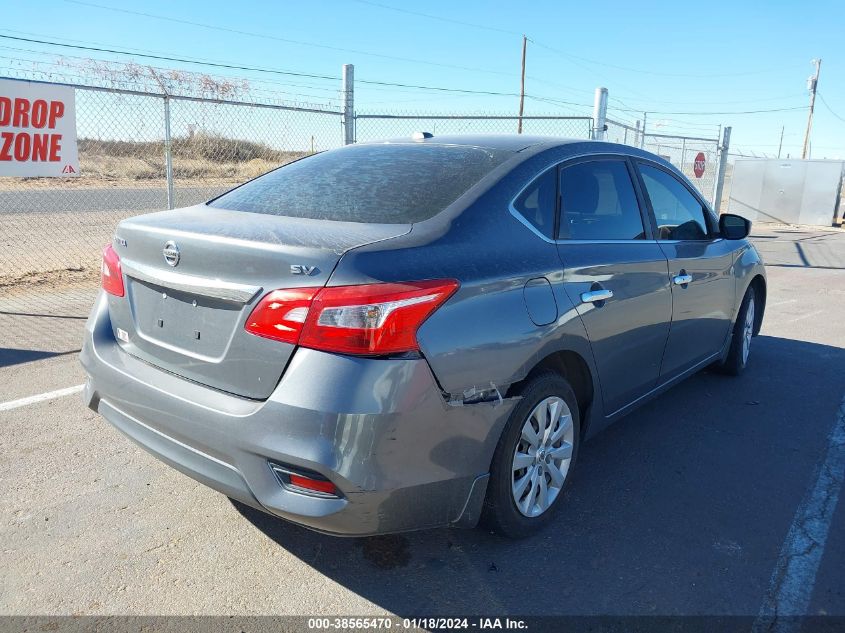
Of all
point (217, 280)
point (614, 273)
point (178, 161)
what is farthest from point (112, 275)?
point (178, 161)

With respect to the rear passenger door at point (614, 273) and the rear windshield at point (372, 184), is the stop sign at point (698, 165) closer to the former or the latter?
the rear passenger door at point (614, 273)

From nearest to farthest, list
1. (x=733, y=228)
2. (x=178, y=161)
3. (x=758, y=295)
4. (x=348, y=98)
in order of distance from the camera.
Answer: (x=733, y=228), (x=758, y=295), (x=348, y=98), (x=178, y=161)

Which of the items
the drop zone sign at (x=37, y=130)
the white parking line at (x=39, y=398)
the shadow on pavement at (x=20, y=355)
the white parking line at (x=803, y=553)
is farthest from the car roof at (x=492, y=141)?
the drop zone sign at (x=37, y=130)

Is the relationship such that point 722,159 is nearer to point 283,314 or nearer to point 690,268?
point 690,268

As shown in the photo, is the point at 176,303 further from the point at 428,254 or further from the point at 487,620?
the point at 487,620

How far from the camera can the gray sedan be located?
2303mm

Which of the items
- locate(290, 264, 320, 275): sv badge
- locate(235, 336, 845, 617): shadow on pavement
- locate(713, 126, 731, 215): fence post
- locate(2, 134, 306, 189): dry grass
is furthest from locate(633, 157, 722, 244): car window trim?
locate(713, 126, 731, 215): fence post

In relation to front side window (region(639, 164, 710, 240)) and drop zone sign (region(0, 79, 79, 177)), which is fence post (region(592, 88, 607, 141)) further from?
drop zone sign (region(0, 79, 79, 177))

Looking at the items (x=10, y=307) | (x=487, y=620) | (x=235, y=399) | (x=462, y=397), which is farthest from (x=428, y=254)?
(x=10, y=307)

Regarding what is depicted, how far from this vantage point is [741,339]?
209 inches

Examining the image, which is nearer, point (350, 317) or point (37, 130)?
point (350, 317)

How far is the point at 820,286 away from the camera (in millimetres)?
10055

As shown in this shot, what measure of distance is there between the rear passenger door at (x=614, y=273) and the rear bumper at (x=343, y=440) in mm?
806

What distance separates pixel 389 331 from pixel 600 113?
8.51 meters
